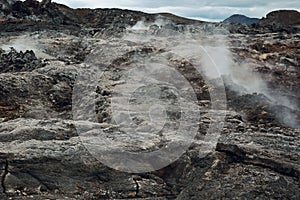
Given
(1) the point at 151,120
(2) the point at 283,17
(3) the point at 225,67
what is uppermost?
(2) the point at 283,17

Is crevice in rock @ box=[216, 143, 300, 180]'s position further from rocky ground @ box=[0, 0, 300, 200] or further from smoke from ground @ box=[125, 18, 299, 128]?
smoke from ground @ box=[125, 18, 299, 128]

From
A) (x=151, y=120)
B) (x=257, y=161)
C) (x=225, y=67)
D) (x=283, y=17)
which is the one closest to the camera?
(x=257, y=161)

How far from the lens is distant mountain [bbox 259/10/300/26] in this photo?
37344mm

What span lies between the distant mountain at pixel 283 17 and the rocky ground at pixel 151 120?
17.6 meters

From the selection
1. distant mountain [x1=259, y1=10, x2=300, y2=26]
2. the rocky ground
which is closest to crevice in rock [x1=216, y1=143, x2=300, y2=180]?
the rocky ground

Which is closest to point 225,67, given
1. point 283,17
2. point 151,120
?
point 151,120

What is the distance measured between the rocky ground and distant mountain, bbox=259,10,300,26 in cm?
1764

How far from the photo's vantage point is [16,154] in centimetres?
838

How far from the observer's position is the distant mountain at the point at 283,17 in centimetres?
3734

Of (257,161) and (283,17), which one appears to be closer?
(257,161)

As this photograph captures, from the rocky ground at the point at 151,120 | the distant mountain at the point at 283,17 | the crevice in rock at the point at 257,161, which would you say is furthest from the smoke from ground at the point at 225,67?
the distant mountain at the point at 283,17

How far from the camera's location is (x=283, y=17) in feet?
126

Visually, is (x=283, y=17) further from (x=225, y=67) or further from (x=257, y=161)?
(x=257, y=161)

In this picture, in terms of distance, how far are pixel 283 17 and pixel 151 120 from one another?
31044 mm
